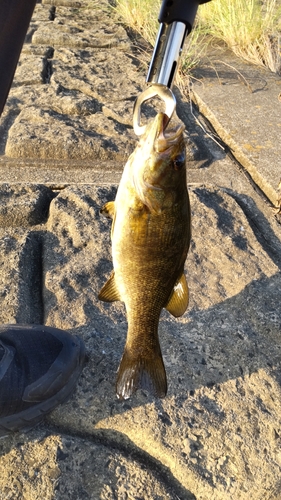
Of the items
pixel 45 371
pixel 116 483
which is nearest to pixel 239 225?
pixel 45 371

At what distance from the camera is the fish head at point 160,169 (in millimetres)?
1397

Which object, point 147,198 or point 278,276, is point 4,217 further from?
point 278,276

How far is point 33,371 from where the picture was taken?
5.53 ft

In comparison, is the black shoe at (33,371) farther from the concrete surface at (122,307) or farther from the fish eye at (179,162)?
the fish eye at (179,162)

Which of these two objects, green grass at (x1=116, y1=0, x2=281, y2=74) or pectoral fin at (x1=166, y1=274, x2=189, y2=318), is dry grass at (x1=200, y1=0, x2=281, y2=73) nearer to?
green grass at (x1=116, y1=0, x2=281, y2=74)

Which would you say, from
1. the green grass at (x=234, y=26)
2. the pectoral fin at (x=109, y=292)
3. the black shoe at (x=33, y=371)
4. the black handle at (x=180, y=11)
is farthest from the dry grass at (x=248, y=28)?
the black shoe at (x=33, y=371)

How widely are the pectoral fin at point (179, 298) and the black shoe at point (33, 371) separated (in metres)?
0.37

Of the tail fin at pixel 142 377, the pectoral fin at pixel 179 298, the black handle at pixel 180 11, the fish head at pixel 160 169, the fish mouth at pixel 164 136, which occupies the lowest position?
the tail fin at pixel 142 377

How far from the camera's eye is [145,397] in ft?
5.44

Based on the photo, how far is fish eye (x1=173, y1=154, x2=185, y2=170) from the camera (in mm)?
1406

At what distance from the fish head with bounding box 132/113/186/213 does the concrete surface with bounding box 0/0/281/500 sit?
2.11 feet

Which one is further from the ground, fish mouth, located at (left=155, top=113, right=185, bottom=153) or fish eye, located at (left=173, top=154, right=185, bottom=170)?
fish mouth, located at (left=155, top=113, right=185, bottom=153)

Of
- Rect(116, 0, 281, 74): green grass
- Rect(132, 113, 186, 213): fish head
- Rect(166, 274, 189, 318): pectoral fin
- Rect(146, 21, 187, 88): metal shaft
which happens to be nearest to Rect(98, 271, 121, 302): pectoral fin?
Rect(166, 274, 189, 318): pectoral fin

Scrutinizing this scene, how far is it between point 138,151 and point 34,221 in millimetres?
1016
